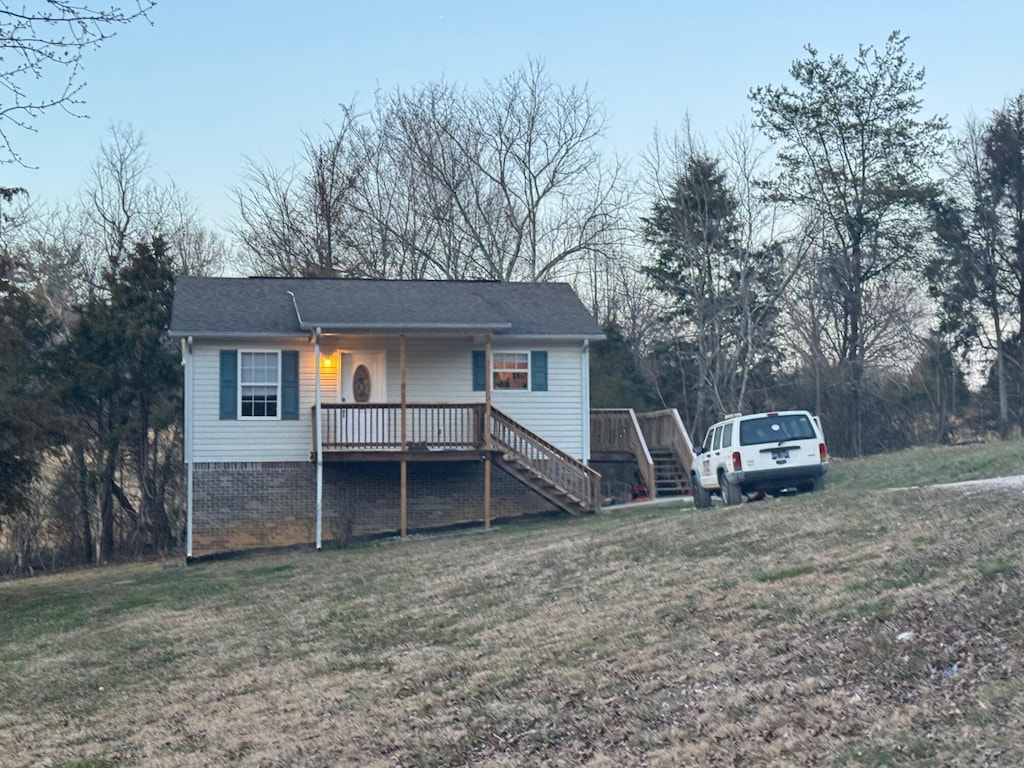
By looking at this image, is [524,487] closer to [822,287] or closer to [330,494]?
[330,494]

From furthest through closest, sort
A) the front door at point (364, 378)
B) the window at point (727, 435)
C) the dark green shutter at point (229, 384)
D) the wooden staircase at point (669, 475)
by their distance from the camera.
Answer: the wooden staircase at point (669, 475), the front door at point (364, 378), the dark green shutter at point (229, 384), the window at point (727, 435)

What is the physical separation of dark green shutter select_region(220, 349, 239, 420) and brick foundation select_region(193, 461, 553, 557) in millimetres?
1072

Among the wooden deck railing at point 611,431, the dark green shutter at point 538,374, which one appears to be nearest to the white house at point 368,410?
the dark green shutter at point 538,374

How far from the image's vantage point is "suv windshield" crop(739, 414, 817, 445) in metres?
21.2

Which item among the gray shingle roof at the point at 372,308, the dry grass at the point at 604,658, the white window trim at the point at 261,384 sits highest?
the gray shingle roof at the point at 372,308

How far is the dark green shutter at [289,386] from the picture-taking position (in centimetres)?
2572

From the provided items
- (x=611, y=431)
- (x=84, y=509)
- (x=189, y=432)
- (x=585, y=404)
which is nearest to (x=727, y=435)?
(x=585, y=404)

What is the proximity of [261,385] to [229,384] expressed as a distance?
63cm

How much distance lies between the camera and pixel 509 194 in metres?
39.1

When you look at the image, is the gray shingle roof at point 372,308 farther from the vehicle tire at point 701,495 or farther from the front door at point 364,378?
the vehicle tire at point 701,495

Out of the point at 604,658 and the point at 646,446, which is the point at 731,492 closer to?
the point at 646,446

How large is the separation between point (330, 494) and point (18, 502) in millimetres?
8531

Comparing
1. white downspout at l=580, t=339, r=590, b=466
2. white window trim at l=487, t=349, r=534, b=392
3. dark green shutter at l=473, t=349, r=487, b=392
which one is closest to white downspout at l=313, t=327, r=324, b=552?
dark green shutter at l=473, t=349, r=487, b=392

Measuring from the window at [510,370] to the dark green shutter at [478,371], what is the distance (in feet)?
0.78
